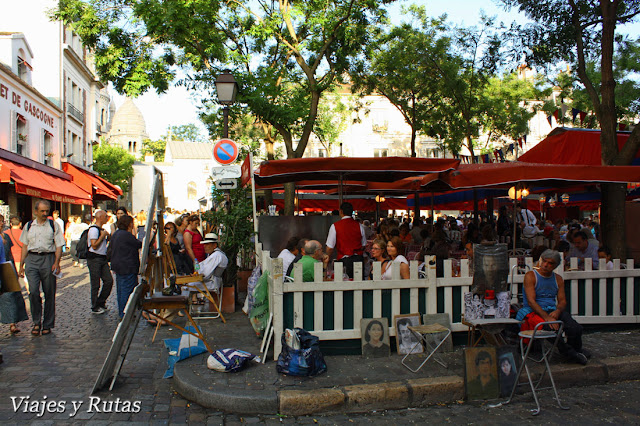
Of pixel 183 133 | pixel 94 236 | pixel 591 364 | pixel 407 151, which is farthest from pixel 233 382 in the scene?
pixel 183 133

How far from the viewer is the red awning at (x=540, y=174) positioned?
715 centimetres

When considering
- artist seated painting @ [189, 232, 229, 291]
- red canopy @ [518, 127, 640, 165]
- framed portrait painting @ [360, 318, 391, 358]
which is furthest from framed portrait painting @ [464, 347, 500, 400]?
red canopy @ [518, 127, 640, 165]

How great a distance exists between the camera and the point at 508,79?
105 ft

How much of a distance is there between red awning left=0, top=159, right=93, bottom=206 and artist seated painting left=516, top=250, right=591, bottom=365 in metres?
13.5

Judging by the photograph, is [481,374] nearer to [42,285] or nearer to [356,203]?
[42,285]

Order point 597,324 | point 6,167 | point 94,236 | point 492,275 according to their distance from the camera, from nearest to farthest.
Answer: point 492,275 < point 597,324 < point 94,236 < point 6,167

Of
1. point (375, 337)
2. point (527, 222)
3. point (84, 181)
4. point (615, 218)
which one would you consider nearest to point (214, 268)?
point (375, 337)

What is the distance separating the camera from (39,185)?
16.5 metres

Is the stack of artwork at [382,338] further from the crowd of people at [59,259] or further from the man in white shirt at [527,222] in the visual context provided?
the man in white shirt at [527,222]

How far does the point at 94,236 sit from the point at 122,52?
8.75 metres

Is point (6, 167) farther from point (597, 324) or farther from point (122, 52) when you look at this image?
point (597, 324)

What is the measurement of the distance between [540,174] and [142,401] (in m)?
5.82

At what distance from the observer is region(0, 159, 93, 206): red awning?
14.9 m

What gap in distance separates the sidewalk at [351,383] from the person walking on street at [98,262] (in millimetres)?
3891
